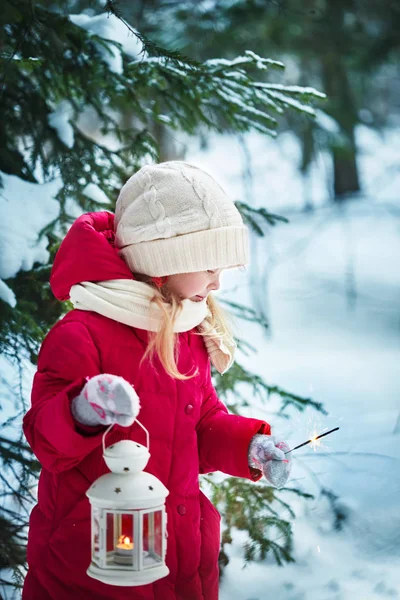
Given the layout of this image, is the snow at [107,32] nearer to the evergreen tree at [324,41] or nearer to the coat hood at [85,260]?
the coat hood at [85,260]

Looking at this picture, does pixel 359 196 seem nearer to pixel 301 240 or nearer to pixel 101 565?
pixel 301 240

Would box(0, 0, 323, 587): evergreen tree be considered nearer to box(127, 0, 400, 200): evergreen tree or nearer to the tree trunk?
box(127, 0, 400, 200): evergreen tree

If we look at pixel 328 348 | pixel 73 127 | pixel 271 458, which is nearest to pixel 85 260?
pixel 271 458

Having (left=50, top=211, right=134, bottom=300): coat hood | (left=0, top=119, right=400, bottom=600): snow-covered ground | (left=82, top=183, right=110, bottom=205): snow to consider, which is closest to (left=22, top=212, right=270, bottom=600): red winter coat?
(left=50, top=211, right=134, bottom=300): coat hood

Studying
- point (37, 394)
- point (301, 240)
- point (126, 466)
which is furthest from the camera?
point (301, 240)

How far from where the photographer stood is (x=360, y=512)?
3.25 meters

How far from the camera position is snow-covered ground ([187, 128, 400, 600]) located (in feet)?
9.30

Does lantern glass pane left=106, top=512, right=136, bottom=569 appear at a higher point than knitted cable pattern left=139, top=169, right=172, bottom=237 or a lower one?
lower

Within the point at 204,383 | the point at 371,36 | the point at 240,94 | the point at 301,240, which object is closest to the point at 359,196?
the point at 301,240

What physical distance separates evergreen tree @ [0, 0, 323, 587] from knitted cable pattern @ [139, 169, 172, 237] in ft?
3.12

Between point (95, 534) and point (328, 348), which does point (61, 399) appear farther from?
point (328, 348)

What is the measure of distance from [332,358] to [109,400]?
4.87 metres

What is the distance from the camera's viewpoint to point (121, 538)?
6.05 feet

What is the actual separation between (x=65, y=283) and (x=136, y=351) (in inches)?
11.1
